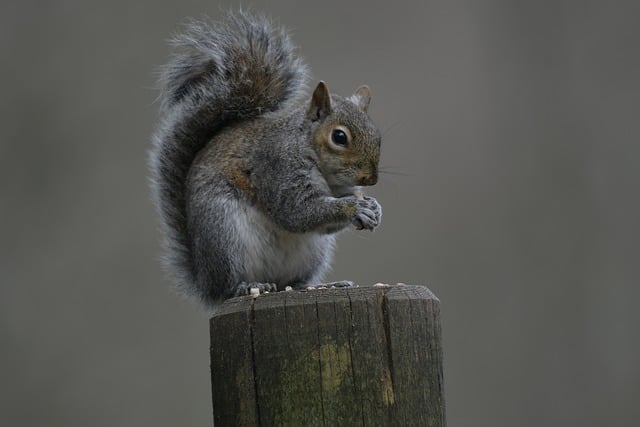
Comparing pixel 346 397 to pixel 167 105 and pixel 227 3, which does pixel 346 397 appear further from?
pixel 227 3

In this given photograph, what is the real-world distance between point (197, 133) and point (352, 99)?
0.39 meters

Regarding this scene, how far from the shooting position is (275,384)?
1241 millimetres

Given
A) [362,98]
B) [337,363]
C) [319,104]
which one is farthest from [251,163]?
[337,363]

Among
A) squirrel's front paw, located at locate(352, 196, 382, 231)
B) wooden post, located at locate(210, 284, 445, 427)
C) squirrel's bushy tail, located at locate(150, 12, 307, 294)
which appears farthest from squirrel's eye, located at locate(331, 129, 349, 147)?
wooden post, located at locate(210, 284, 445, 427)

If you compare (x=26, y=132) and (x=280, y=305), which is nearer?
(x=280, y=305)

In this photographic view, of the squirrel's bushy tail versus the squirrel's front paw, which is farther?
the squirrel's bushy tail

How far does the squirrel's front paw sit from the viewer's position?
1.94 meters

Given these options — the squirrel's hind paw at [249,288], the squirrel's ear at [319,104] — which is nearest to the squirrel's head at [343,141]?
the squirrel's ear at [319,104]

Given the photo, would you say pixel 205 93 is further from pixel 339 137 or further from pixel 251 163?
pixel 339 137

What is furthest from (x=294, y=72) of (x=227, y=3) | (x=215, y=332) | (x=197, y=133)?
(x=227, y=3)

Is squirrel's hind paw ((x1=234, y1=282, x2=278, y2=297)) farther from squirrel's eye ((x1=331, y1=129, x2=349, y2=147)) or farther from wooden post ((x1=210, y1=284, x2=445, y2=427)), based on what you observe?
wooden post ((x1=210, y1=284, x2=445, y2=427))

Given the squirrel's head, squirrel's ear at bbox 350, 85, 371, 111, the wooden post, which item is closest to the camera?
the wooden post

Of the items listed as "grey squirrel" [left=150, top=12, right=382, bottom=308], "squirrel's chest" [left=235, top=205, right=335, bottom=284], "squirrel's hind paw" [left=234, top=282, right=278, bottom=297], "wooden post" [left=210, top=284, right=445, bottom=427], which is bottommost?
"wooden post" [left=210, top=284, right=445, bottom=427]

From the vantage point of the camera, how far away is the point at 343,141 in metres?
1.95
